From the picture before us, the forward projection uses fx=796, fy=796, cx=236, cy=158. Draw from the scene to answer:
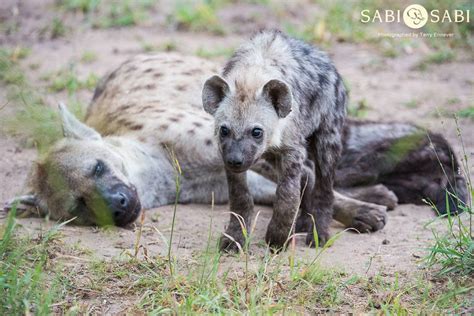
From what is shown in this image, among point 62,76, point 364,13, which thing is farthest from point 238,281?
point 364,13

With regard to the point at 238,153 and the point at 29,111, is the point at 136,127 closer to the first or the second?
the point at 29,111

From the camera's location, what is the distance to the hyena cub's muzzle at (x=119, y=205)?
4.17 m

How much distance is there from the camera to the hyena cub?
11.3ft

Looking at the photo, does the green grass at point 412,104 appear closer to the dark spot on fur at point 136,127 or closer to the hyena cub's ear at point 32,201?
the dark spot on fur at point 136,127

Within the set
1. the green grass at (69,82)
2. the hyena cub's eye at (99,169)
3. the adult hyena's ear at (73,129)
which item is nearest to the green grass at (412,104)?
the green grass at (69,82)

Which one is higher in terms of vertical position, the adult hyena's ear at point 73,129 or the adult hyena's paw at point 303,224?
the adult hyena's ear at point 73,129

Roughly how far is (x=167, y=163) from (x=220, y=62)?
77.7 inches

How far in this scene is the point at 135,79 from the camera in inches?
214

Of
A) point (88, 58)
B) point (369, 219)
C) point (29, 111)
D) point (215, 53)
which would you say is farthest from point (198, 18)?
point (29, 111)

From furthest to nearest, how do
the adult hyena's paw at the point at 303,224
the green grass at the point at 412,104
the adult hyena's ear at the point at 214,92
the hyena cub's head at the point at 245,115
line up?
the green grass at the point at 412,104 → the adult hyena's paw at the point at 303,224 → the adult hyena's ear at the point at 214,92 → the hyena cub's head at the point at 245,115

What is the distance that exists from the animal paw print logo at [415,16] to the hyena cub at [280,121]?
3.49 metres

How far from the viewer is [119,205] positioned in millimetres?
4184

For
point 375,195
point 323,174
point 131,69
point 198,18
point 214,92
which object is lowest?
point 375,195

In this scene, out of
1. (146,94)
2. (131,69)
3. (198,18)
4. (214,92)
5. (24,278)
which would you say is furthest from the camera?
(198,18)
